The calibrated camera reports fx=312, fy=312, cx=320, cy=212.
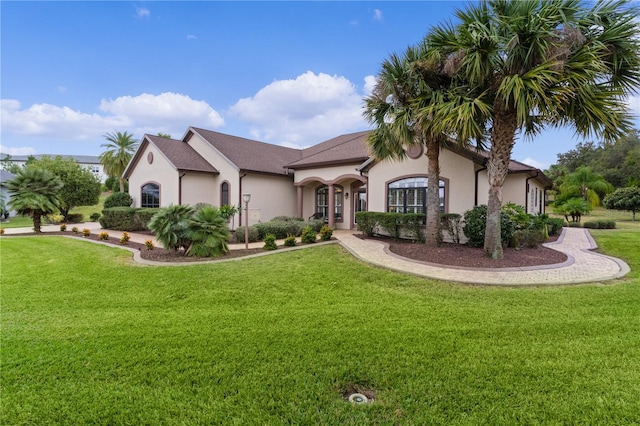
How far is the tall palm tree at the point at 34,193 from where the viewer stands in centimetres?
1645

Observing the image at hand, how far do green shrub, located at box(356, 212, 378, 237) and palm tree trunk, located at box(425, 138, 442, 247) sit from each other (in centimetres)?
308

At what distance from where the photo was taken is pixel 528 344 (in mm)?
4125

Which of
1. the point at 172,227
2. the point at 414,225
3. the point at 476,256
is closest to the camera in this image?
the point at 476,256

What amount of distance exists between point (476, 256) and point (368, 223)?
5357mm

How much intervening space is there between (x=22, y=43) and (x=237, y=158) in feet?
33.0

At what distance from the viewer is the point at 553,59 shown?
7832 millimetres

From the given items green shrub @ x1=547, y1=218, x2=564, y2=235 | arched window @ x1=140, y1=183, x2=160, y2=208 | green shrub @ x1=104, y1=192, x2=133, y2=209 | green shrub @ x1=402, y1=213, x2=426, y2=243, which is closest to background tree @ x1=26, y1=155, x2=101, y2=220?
green shrub @ x1=104, y1=192, x2=133, y2=209

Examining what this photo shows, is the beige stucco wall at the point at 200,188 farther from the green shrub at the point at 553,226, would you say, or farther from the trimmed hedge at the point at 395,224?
the green shrub at the point at 553,226

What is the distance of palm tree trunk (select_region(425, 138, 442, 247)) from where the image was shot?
1116 centimetres

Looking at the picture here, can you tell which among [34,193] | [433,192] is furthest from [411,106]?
[34,193]

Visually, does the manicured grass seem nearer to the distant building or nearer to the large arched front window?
the large arched front window

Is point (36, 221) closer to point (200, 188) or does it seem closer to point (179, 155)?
point (179, 155)

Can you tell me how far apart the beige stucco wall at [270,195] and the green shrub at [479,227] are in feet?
37.3

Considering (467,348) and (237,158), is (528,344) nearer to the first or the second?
(467,348)
